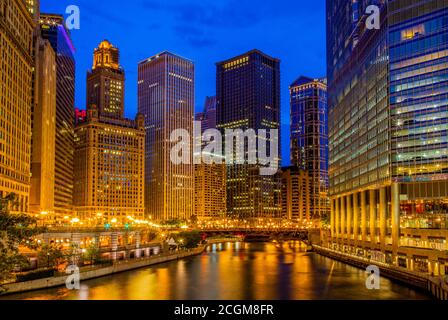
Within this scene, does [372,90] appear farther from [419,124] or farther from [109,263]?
[109,263]

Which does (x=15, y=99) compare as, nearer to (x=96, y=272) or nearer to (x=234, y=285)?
→ (x=96, y=272)

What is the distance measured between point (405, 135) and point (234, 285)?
5042cm

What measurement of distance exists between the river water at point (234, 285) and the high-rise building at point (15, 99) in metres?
49.9

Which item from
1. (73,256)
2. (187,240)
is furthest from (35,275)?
(187,240)

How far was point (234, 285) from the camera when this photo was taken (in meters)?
88.1

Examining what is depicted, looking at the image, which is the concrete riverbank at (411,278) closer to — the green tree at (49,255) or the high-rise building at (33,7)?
the green tree at (49,255)

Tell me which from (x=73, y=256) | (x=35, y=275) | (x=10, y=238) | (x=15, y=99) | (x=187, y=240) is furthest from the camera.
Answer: (x=187, y=240)

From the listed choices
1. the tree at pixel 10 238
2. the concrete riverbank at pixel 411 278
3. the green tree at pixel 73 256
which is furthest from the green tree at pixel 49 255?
the concrete riverbank at pixel 411 278

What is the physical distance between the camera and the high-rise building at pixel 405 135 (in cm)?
10431

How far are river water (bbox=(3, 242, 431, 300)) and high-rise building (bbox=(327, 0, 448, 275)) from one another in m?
12.5

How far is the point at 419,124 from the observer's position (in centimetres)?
10819

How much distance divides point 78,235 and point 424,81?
289 feet

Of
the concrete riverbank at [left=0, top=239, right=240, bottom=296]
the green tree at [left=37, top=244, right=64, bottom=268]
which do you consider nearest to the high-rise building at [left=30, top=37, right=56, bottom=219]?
Answer: the concrete riverbank at [left=0, top=239, right=240, bottom=296]
